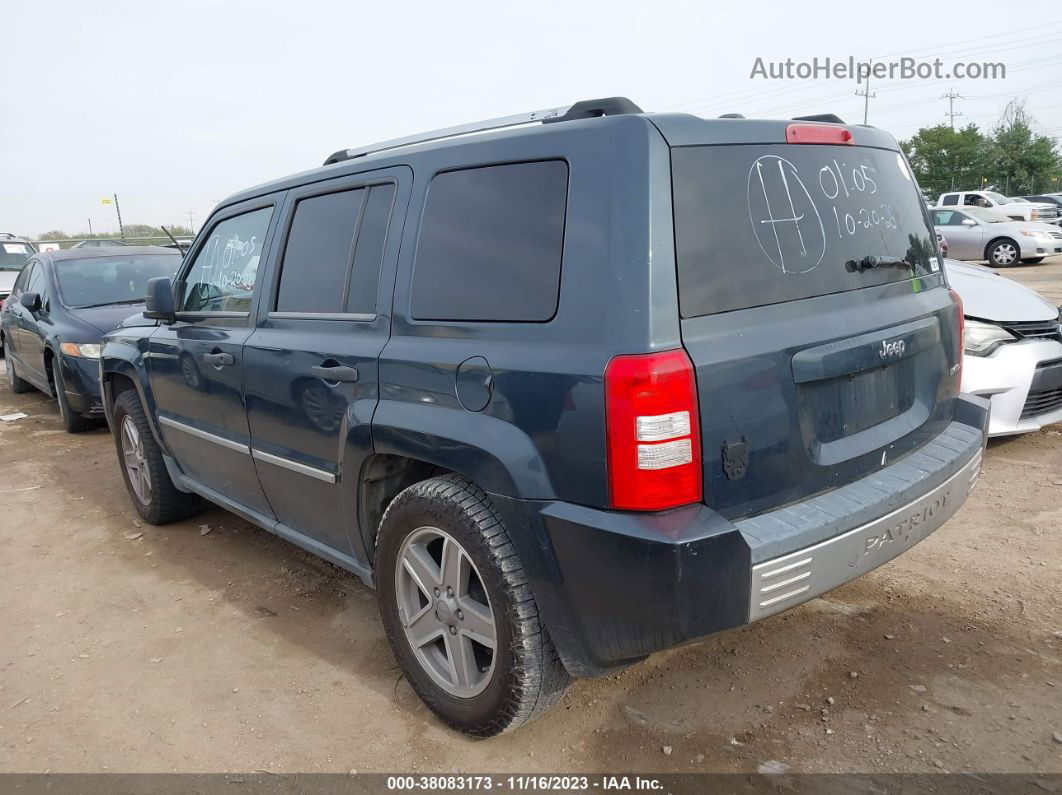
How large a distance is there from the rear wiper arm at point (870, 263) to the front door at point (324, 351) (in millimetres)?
1483

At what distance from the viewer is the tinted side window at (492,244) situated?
2.19 meters

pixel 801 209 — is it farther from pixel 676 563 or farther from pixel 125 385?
pixel 125 385

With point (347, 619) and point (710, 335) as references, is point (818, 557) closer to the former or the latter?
point (710, 335)

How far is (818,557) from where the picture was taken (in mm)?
2141

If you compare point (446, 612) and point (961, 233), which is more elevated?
point (961, 233)

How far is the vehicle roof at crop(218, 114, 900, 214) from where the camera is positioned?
2.11 metres

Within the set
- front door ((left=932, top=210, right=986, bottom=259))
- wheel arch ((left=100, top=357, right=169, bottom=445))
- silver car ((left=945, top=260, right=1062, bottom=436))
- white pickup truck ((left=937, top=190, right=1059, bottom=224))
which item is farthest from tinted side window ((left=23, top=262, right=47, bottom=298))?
white pickup truck ((left=937, top=190, right=1059, bottom=224))

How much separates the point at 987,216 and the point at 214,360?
19.2 meters

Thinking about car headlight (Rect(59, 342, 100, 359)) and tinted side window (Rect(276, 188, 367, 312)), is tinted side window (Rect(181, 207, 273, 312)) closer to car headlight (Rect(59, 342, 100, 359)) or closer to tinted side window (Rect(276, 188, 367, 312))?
tinted side window (Rect(276, 188, 367, 312))

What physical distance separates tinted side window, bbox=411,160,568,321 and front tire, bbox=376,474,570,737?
1.88 ft

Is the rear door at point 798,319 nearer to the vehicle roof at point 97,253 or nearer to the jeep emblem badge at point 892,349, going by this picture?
the jeep emblem badge at point 892,349

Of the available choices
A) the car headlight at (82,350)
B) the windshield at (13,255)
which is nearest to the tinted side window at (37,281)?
the car headlight at (82,350)

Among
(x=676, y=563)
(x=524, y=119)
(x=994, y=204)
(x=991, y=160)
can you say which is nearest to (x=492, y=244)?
(x=524, y=119)

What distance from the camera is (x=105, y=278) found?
7.91 meters
